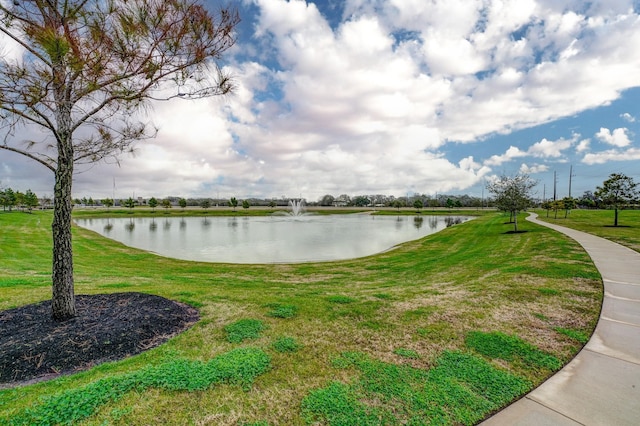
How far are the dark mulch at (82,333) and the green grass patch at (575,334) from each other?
6.13 m

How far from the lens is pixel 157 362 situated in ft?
12.0

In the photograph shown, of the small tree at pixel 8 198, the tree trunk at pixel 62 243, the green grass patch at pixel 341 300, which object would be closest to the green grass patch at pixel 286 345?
the green grass patch at pixel 341 300

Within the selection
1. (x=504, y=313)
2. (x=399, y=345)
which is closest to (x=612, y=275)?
(x=504, y=313)

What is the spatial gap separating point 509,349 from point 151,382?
4.64m

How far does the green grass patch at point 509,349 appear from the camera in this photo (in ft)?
12.4

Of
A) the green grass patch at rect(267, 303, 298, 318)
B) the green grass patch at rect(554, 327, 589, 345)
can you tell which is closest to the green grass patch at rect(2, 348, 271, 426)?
the green grass patch at rect(267, 303, 298, 318)

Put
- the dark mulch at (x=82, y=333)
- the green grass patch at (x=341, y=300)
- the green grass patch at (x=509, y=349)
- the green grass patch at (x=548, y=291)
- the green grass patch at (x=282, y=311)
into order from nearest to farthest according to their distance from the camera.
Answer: the dark mulch at (x=82, y=333) → the green grass patch at (x=509, y=349) → the green grass patch at (x=282, y=311) → the green grass patch at (x=341, y=300) → the green grass patch at (x=548, y=291)

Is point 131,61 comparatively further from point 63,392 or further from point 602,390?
point 602,390

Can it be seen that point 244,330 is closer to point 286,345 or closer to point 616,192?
point 286,345

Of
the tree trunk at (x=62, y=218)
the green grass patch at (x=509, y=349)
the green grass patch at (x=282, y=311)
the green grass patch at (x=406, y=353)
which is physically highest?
the tree trunk at (x=62, y=218)

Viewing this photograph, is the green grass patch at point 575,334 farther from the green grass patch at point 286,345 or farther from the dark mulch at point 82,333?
the dark mulch at point 82,333

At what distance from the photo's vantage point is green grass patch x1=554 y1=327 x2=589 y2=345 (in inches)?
172

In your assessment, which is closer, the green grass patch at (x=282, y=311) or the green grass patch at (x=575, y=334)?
the green grass patch at (x=575, y=334)

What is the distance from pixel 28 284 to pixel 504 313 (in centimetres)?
1207
